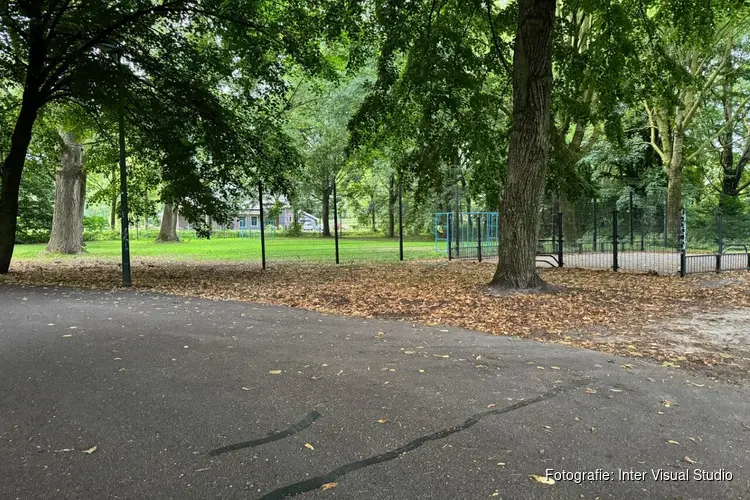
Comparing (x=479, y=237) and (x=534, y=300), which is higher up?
(x=479, y=237)

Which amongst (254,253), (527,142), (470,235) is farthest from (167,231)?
(527,142)

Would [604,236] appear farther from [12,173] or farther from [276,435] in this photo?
[12,173]

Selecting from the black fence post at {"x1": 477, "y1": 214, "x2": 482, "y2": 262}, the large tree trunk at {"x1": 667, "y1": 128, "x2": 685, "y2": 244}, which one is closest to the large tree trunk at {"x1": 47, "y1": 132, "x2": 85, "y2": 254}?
the black fence post at {"x1": 477, "y1": 214, "x2": 482, "y2": 262}

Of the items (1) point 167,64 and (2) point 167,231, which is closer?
(1) point 167,64

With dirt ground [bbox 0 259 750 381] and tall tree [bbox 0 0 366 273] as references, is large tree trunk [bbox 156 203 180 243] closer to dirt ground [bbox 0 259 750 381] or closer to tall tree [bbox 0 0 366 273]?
dirt ground [bbox 0 259 750 381]

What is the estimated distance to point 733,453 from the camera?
10.1ft

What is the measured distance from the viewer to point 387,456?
299 centimetres

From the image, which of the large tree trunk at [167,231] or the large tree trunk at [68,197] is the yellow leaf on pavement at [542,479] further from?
the large tree trunk at [167,231]

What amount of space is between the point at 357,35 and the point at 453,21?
2493mm

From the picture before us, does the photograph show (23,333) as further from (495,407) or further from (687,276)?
(687,276)

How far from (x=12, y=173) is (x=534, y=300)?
13.1 metres

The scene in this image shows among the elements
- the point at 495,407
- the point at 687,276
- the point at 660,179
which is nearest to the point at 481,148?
the point at 687,276

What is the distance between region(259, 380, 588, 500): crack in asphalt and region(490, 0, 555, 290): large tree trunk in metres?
5.77

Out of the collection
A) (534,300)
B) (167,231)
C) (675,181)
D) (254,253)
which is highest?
(675,181)
